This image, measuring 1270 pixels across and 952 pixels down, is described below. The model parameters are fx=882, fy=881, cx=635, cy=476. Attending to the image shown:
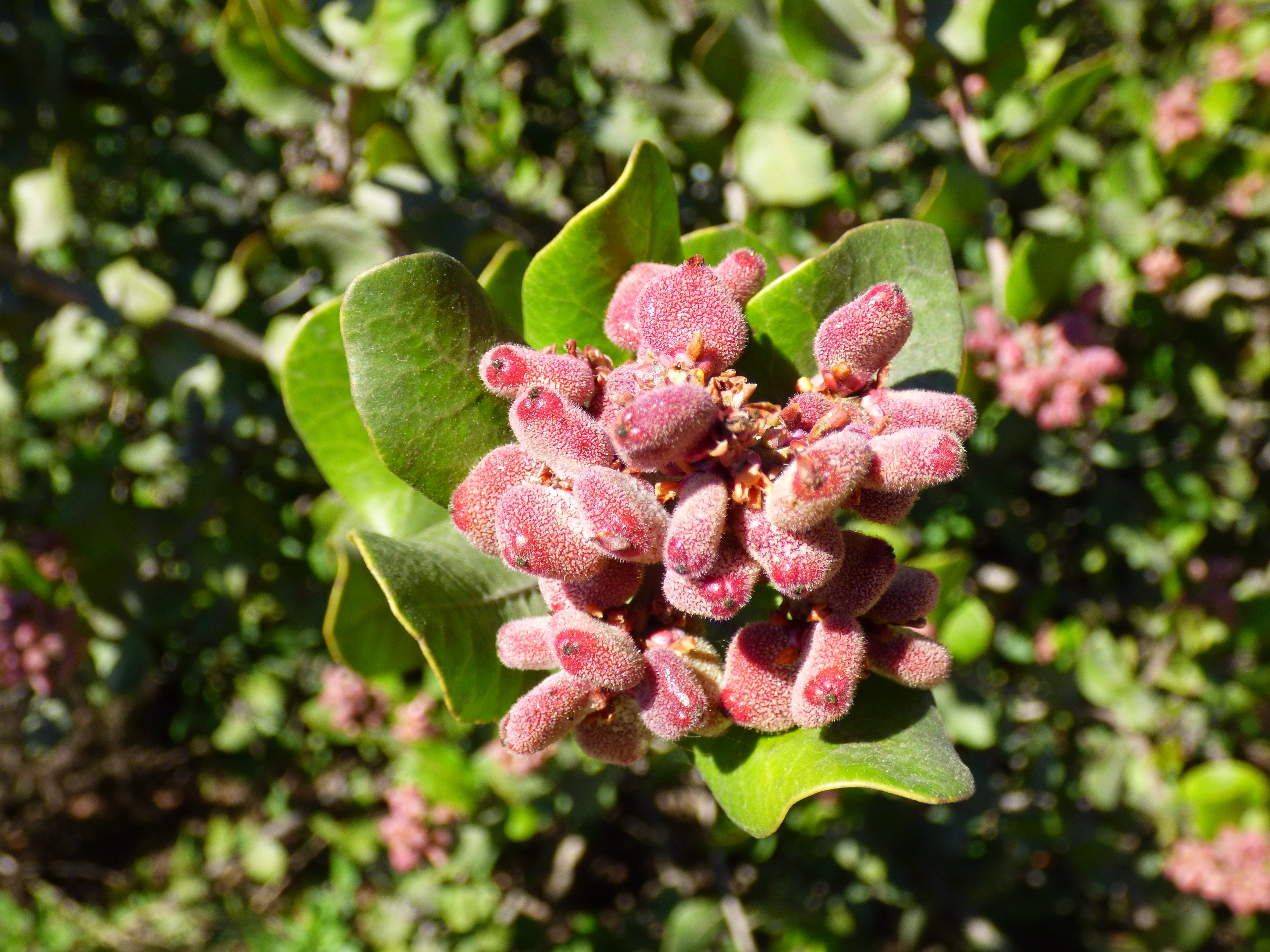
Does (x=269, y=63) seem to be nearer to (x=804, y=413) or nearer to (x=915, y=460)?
(x=804, y=413)

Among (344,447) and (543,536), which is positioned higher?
(543,536)

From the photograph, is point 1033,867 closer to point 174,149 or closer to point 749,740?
point 749,740

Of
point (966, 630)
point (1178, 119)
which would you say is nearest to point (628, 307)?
point (966, 630)

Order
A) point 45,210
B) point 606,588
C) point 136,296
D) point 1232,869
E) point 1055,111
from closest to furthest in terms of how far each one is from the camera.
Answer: point 606,588, point 1055,111, point 136,296, point 45,210, point 1232,869

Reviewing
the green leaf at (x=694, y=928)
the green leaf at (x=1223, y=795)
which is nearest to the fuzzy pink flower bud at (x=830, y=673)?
the green leaf at (x=694, y=928)

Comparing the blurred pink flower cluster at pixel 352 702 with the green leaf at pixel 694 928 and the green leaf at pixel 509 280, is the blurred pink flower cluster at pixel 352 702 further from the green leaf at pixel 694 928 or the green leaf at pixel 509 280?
the green leaf at pixel 509 280

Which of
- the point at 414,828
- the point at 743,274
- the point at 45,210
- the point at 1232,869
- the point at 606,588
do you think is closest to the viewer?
the point at 606,588

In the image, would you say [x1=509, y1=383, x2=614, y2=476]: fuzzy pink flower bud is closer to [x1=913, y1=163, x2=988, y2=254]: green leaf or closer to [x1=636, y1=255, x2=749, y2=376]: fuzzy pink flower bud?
[x1=636, y1=255, x2=749, y2=376]: fuzzy pink flower bud
